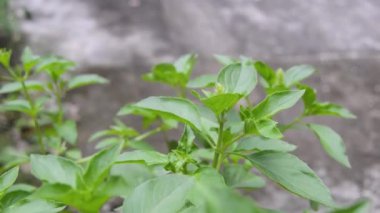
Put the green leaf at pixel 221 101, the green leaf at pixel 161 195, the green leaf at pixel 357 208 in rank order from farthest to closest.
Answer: the green leaf at pixel 221 101, the green leaf at pixel 161 195, the green leaf at pixel 357 208

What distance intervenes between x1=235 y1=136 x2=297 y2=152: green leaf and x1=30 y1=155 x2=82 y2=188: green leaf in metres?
0.27

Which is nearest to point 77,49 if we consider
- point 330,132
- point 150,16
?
point 150,16

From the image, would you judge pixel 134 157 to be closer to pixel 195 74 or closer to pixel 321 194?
pixel 321 194

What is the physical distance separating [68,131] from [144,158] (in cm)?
63

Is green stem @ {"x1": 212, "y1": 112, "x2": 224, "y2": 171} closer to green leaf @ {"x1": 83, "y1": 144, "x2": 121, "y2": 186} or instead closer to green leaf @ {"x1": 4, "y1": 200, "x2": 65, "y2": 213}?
green leaf @ {"x1": 83, "y1": 144, "x2": 121, "y2": 186}

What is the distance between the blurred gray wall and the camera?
2480 mm

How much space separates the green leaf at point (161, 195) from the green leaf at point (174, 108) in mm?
142

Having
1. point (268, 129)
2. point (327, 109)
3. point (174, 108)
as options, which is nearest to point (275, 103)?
point (268, 129)

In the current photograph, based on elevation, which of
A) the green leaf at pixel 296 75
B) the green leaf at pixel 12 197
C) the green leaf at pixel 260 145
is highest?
the green leaf at pixel 296 75

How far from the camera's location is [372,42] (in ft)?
11.5

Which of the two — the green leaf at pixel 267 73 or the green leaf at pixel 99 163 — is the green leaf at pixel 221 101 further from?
the green leaf at pixel 267 73

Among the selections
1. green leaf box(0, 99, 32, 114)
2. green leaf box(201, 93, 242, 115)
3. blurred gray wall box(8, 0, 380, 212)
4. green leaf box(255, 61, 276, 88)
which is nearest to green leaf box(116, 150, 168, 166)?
green leaf box(201, 93, 242, 115)

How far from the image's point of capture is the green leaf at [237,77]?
2.66 feet

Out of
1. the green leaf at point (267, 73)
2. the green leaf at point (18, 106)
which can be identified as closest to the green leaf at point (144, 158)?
the green leaf at point (267, 73)
